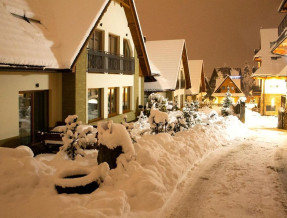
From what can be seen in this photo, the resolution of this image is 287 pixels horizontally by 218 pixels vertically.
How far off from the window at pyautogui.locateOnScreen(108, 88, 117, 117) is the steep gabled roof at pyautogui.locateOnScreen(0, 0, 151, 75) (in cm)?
480

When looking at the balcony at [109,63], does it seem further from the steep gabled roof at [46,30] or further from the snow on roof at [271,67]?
the snow on roof at [271,67]

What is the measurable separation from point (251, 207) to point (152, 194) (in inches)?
87.0

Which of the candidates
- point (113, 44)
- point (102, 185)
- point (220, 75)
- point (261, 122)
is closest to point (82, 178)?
point (102, 185)

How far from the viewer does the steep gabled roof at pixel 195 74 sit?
38.2m

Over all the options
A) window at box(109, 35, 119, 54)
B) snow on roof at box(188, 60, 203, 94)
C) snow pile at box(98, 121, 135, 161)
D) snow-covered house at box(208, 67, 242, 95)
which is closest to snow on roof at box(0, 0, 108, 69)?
window at box(109, 35, 119, 54)

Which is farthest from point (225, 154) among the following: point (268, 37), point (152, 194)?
point (268, 37)

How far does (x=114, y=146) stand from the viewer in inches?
293

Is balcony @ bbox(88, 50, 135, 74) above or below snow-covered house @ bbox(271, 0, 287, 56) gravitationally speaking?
below

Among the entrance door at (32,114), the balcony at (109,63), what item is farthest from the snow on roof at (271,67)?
the entrance door at (32,114)

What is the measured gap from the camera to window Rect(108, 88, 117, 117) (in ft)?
55.2

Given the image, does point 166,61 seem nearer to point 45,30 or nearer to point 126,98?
point 126,98

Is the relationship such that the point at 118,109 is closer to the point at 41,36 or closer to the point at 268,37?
the point at 41,36

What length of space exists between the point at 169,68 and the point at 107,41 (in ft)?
36.5

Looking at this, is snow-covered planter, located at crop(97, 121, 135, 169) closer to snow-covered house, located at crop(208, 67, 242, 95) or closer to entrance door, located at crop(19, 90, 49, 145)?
entrance door, located at crop(19, 90, 49, 145)
